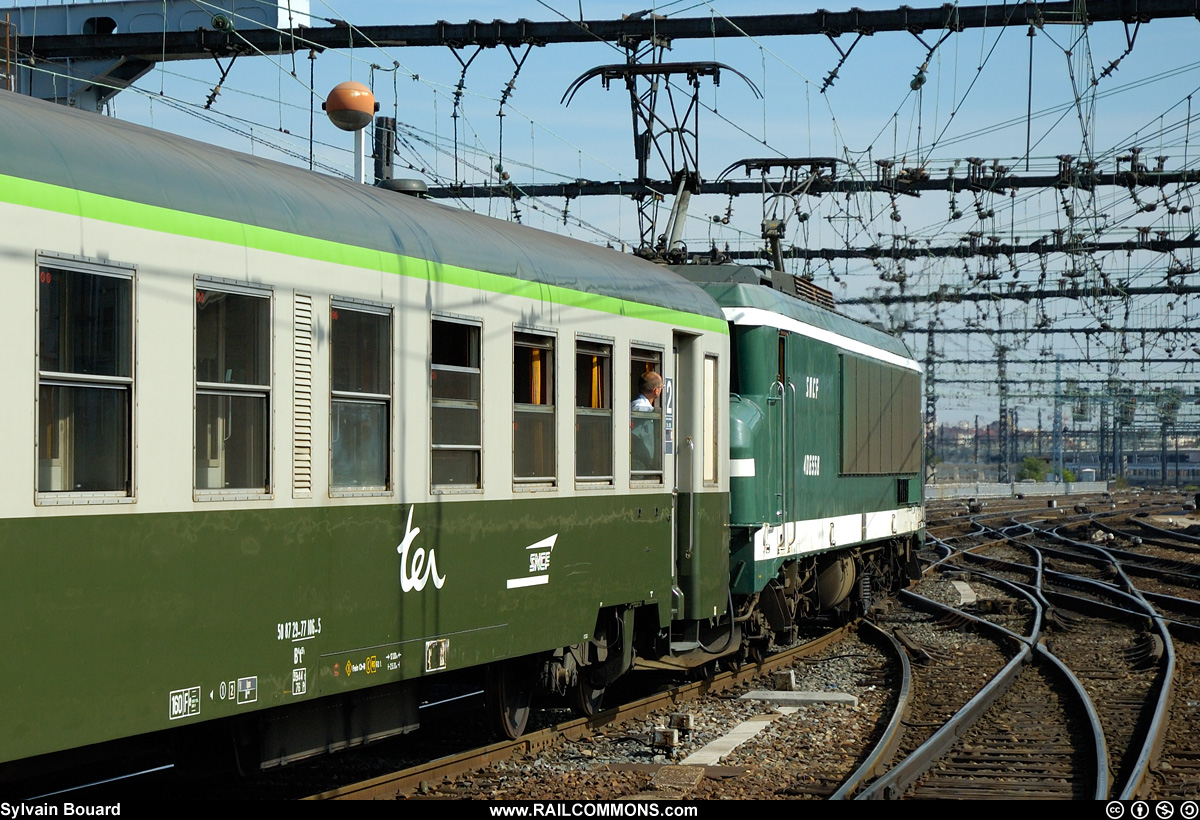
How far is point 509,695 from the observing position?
9.70 m

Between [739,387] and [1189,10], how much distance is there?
35.8 ft

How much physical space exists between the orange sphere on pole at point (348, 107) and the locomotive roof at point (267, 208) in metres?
2.50

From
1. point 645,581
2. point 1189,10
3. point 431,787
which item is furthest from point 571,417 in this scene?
point 1189,10

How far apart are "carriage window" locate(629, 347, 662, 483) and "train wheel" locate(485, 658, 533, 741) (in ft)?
5.42

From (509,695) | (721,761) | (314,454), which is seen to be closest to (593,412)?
(509,695)

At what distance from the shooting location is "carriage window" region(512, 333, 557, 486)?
8945mm

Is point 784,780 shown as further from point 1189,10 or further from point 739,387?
point 1189,10

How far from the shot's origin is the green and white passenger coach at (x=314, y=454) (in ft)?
18.6

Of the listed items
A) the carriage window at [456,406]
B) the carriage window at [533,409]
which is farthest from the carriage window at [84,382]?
the carriage window at [533,409]

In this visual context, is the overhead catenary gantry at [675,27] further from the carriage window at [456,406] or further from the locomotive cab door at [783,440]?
the carriage window at [456,406]

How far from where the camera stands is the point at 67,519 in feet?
18.4

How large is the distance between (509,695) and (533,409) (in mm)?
2013

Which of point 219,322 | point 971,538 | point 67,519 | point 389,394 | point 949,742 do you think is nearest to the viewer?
point 67,519

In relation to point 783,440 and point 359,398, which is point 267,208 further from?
point 783,440
